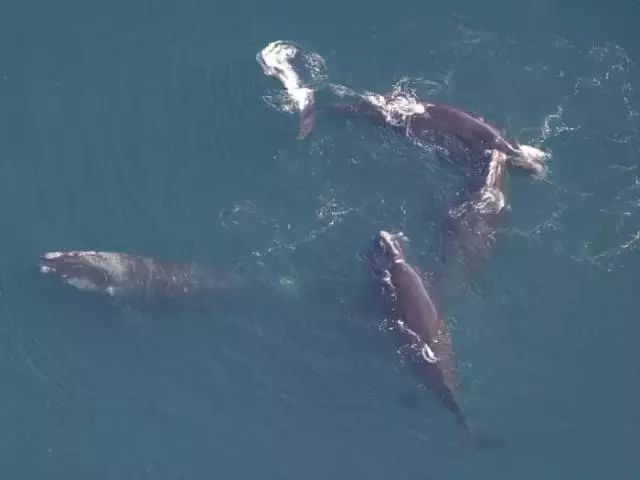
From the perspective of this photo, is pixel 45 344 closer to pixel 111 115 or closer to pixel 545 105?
pixel 111 115

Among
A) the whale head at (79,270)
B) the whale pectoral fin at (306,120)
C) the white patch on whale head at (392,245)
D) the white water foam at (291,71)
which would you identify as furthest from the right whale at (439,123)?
the whale head at (79,270)

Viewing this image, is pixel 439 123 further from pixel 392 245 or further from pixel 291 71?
pixel 291 71

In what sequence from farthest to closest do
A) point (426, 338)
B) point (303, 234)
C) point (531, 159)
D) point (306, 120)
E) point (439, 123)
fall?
point (306, 120) < point (439, 123) < point (531, 159) < point (303, 234) < point (426, 338)

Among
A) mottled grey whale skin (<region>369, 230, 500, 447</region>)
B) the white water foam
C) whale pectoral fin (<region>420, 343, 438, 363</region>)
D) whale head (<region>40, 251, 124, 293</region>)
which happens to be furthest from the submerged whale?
whale head (<region>40, 251, 124, 293</region>)

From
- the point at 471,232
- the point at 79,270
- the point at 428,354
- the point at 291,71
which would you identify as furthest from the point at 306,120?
the point at 428,354

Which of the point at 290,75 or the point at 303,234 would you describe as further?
the point at 290,75

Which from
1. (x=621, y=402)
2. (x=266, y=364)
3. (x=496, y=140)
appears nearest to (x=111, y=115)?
(x=266, y=364)
